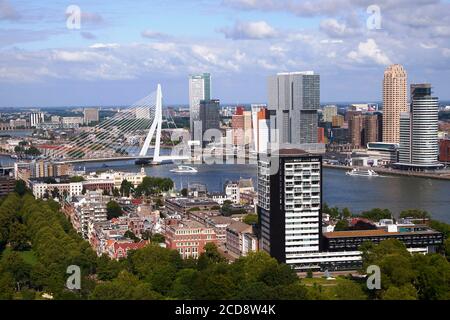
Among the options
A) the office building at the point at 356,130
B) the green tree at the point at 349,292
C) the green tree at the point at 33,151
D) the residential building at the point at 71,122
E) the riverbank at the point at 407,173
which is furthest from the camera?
the residential building at the point at 71,122

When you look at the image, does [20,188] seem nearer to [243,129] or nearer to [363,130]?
[243,129]

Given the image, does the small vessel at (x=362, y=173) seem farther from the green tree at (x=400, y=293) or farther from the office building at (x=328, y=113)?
the green tree at (x=400, y=293)

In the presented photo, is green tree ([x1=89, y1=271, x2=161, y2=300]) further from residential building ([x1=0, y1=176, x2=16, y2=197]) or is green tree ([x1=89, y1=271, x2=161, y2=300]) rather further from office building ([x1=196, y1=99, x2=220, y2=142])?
office building ([x1=196, y1=99, x2=220, y2=142])

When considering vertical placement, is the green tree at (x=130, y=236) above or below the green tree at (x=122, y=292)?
below

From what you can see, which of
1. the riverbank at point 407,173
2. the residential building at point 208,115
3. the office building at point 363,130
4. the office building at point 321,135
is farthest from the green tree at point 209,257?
the residential building at point 208,115

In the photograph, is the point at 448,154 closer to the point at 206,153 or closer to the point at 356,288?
the point at 206,153

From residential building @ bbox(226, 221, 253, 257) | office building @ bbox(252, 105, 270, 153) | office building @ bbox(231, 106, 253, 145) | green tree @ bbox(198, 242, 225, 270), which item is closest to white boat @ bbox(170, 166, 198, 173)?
office building @ bbox(252, 105, 270, 153)
